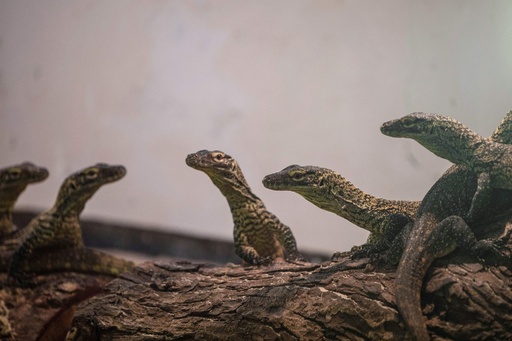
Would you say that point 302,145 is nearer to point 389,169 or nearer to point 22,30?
point 389,169

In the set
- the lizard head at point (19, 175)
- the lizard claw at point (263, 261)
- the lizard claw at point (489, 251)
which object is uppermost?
the lizard head at point (19, 175)

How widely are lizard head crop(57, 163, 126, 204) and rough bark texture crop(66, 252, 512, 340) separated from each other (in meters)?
0.92

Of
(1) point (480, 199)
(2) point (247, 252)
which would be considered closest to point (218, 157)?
(2) point (247, 252)

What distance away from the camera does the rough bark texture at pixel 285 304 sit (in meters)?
2.60

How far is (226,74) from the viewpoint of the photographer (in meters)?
4.85

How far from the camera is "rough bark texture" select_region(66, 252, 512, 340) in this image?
8.52 feet

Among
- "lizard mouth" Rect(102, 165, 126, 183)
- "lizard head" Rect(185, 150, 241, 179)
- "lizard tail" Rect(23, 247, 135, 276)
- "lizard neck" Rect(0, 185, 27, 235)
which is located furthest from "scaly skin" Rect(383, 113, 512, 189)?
"lizard neck" Rect(0, 185, 27, 235)

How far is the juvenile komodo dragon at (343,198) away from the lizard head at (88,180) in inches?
64.5

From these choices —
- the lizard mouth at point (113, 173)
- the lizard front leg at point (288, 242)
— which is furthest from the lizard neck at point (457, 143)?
the lizard mouth at point (113, 173)

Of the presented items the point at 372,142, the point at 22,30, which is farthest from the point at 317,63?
the point at 22,30

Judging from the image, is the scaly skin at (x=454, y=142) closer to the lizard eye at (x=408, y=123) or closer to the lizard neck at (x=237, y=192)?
the lizard eye at (x=408, y=123)

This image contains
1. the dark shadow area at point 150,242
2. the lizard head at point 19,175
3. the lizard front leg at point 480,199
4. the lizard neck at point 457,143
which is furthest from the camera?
the dark shadow area at point 150,242

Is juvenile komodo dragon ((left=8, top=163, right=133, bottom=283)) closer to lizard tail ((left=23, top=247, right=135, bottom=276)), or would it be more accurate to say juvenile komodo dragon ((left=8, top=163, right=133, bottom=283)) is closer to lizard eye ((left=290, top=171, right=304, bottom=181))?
lizard tail ((left=23, top=247, right=135, bottom=276))

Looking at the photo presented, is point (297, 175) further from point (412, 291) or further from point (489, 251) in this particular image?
point (489, 251)
